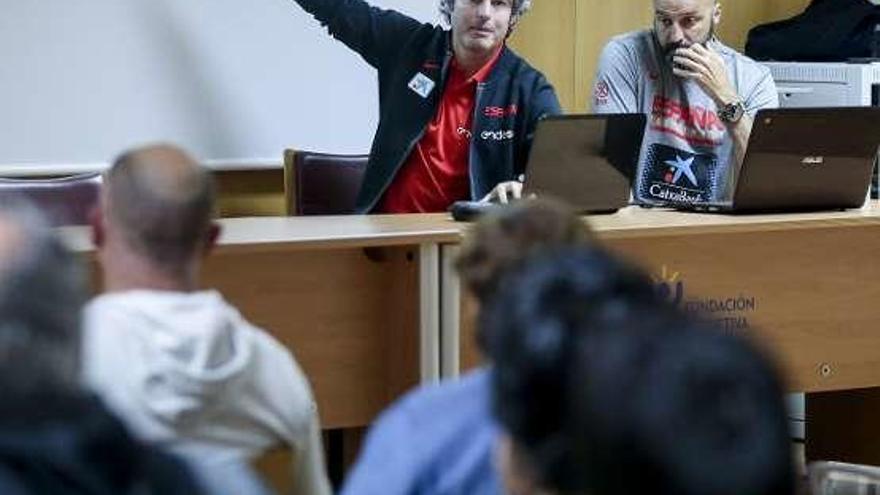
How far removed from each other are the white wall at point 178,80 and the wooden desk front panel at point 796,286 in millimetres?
1840

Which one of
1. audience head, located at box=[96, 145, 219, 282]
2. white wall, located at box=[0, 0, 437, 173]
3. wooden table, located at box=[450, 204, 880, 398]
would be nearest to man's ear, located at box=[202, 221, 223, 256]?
audience head, located at box=[96, 145, 219, 282]

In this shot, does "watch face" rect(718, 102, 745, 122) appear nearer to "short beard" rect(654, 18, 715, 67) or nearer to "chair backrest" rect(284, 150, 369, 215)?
"short beard" rect(654, 18, 715, 67)

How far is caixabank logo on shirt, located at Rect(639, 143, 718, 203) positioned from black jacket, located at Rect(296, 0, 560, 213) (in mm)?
294

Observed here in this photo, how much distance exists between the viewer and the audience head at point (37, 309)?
124cm

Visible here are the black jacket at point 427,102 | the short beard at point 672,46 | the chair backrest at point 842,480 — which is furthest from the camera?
the short beard at point 672,46

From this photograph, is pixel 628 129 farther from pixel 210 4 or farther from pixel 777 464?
pixel 777 464

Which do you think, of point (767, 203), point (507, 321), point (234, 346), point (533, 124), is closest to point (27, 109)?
point (533, 124)

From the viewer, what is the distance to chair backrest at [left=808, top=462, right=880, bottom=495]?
303cm

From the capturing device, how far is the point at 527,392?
3.67 ft

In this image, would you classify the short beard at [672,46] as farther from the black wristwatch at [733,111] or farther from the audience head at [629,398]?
the audience head at [629,398]

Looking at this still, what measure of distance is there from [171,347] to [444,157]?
224 cm

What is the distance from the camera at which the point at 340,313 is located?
11.9 feet

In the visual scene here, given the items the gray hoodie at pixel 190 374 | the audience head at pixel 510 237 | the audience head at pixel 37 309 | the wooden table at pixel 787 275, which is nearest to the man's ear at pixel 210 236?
the gray hoodie at pixel 190 374

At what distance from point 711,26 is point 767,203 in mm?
703
